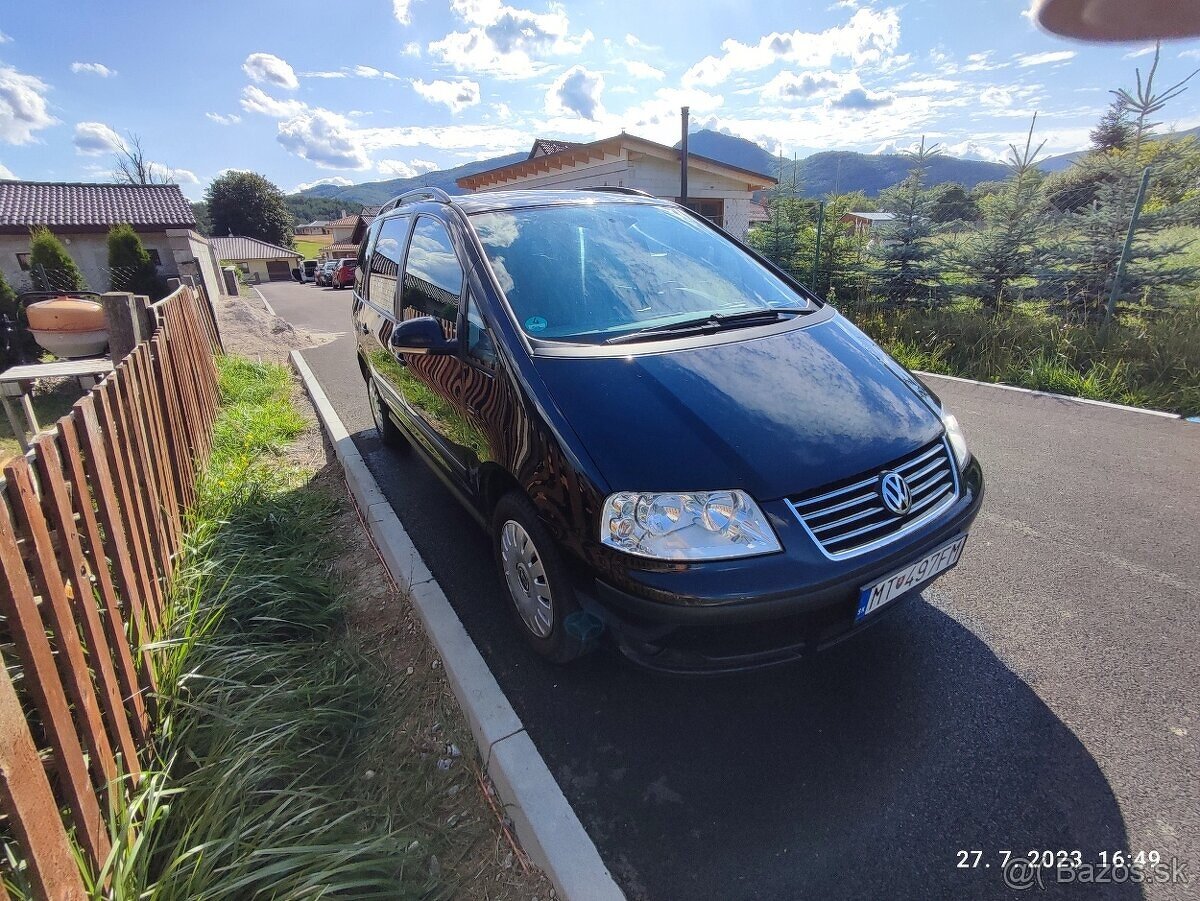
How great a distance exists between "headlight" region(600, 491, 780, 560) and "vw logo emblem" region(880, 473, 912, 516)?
458mm

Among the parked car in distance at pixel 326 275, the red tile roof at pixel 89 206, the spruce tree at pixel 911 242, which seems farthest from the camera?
the parked car in distance at pixel 326 275

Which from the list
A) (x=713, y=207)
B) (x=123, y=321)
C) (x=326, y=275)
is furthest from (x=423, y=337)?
(x=326, y=275)

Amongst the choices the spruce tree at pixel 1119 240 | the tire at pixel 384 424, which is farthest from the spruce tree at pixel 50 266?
the spruce tree at pixel 1119 240

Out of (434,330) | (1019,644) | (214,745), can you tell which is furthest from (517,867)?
(1019,644)

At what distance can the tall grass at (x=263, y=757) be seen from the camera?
1.56 meters

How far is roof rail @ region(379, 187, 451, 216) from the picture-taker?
345 centimetres

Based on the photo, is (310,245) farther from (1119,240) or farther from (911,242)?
(1119,240)

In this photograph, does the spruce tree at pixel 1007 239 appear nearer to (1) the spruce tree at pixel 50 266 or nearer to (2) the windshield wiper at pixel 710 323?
(2) the windshield wiper at pixel 710 323

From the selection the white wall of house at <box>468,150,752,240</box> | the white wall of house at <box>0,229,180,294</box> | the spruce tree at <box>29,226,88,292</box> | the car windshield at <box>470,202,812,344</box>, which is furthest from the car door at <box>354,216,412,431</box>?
the white wall of house at <box>0,229,180,294</box>

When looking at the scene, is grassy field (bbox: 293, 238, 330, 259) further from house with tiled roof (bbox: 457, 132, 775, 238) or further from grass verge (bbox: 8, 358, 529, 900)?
grass verge (bbox: 8, 358, 529, 900)

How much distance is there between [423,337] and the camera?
2.64 m

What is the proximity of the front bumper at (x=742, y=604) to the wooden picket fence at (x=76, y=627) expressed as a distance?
4.64 feet

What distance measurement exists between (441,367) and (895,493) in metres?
2.16

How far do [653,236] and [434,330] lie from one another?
135 centimetres
